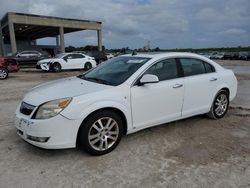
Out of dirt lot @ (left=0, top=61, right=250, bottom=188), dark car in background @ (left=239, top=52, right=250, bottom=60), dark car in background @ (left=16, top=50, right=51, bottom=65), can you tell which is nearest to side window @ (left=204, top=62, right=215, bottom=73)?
dirt lot @ (left=0, top=61, right=250, bottom=188)

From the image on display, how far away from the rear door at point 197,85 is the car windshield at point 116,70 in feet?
3.08

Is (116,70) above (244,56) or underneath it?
above

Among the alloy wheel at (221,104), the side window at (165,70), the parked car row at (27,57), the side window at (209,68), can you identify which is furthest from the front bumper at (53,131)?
the parked car row at (27,57)

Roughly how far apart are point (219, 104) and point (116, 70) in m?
2.44

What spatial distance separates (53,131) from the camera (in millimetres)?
3453

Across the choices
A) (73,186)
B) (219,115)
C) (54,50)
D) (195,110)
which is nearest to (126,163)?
(73,186)

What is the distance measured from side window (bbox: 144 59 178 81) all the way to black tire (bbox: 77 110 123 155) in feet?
3.48

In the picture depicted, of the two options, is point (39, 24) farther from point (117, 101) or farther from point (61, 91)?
point (117, 101)

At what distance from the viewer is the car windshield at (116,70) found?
4254mm

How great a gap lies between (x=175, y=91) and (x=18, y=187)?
2869mm

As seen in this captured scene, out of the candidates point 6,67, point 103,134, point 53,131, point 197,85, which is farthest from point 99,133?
point 6,67

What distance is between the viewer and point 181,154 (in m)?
3.86

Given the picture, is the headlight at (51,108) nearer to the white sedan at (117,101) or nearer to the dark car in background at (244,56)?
the white sedan at (117,101)

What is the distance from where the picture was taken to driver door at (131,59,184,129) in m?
4.11
